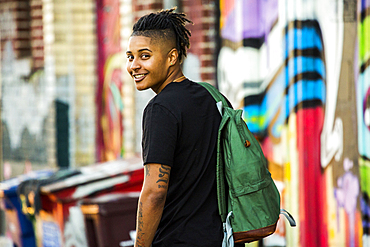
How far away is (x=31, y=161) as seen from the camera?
322 inches

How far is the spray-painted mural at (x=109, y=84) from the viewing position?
6926 mm

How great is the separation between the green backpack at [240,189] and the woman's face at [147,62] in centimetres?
31

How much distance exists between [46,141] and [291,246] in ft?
15.5

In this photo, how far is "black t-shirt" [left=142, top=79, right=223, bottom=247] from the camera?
2.19 metres

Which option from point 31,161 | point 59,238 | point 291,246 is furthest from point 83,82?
point 291,246

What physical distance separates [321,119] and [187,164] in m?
2.08

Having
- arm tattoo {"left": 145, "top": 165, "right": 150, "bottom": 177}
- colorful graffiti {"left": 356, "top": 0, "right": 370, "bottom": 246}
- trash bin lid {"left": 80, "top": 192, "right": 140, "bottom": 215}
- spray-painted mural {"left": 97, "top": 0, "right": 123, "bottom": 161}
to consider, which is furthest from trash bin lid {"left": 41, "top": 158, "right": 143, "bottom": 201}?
spray-painted mural {"left": 97, "top": 0, "right": 123, "bottom": 161}

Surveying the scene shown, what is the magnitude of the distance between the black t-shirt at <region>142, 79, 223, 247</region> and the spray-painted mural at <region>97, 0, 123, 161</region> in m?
4.60

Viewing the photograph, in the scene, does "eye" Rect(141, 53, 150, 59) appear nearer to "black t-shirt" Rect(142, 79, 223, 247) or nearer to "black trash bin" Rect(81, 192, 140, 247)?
"black t-shirt" Rect(142, 79, 223, 247)

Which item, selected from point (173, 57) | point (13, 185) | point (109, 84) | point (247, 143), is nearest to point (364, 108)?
point (247, 143)

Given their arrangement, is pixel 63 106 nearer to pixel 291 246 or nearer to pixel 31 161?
pixel 31 161

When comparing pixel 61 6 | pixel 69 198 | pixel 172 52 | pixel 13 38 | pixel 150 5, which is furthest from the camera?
pixel 13 38

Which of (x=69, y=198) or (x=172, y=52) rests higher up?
(x=172, y=52)

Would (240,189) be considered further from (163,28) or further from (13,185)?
(13,185)
